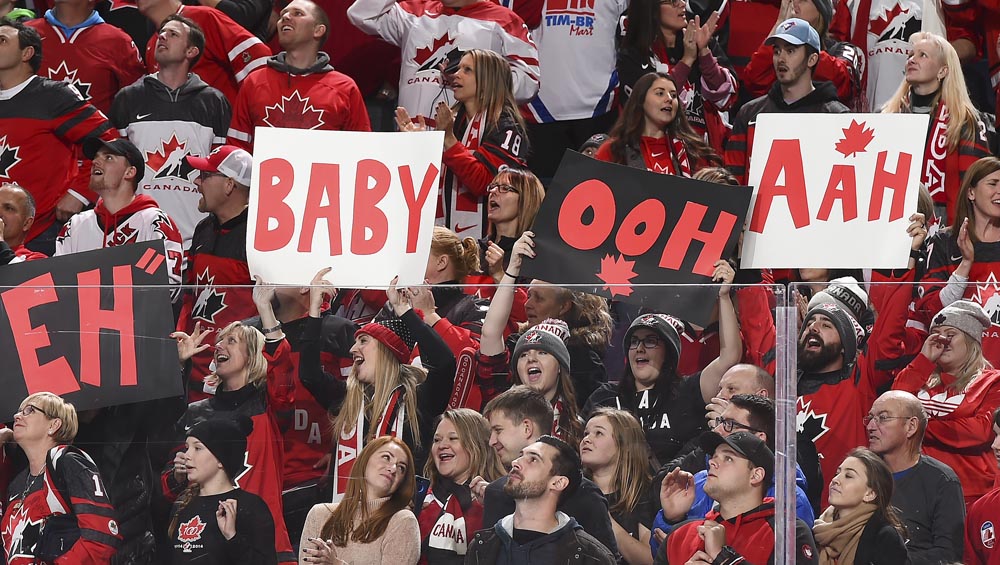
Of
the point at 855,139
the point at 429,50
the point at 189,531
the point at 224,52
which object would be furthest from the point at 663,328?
the point at 224,52

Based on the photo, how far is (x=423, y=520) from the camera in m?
3.92

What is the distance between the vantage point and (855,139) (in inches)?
223

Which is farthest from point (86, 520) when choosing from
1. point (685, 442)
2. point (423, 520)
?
point (685, 442)

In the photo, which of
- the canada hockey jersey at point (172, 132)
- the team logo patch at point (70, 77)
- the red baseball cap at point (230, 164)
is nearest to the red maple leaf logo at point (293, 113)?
the canada hockey jersey at point (172, 132)

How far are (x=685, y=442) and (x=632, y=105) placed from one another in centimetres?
342

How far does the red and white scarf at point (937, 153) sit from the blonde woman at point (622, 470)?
12.4ft

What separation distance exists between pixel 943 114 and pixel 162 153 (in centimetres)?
372

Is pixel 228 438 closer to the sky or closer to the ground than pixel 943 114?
closer to the ground

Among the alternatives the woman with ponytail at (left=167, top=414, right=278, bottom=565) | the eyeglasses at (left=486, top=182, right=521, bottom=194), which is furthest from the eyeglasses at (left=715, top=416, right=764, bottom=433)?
the eyeglasses at (left=486, top=182, right=521, bottom=194)

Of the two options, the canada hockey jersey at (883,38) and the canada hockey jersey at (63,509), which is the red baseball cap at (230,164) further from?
the canada hockey jersey at (883,38)

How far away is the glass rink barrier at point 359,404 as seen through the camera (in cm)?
387

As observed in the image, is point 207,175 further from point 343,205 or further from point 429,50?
point 429,50

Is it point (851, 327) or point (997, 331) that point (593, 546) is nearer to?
point (851, 327)

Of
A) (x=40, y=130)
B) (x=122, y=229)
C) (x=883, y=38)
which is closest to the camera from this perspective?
(x=122, y=229)
